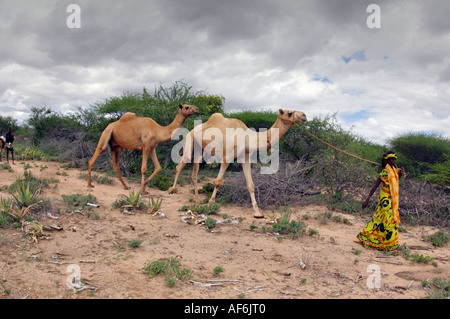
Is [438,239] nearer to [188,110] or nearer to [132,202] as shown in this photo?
[188,110]

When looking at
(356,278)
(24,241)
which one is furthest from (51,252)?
(356,278)

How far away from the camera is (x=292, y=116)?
283 inches

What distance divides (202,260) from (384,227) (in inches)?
132

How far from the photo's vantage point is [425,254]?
5996 mm

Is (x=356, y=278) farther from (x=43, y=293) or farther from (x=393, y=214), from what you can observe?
(x=43, y=293)

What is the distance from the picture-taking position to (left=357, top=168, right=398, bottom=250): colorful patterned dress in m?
5.87

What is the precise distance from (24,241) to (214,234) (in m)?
3.19

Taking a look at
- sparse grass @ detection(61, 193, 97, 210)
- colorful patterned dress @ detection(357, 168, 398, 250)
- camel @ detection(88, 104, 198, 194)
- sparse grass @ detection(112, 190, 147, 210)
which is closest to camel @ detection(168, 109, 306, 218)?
camel @ detection(88, 104, 198, 194)

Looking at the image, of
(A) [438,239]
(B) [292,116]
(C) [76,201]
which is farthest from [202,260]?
(A) [438,239]

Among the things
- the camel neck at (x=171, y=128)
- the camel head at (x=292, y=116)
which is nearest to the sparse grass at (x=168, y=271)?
the camel head at (x=292, y=116)

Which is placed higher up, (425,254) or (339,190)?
(339,190)

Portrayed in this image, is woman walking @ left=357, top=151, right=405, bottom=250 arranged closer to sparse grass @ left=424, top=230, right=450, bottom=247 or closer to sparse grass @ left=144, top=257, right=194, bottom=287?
sparse grass @ left=424, top=230, right=450, bottom=247

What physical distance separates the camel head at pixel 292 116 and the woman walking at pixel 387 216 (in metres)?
1.90
